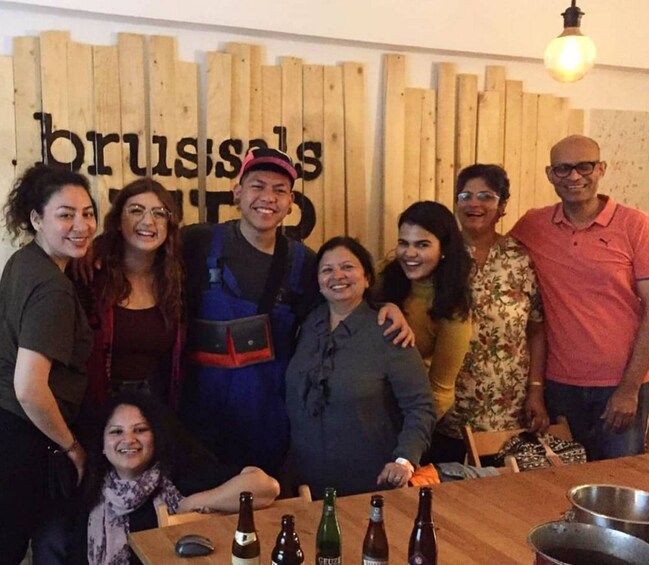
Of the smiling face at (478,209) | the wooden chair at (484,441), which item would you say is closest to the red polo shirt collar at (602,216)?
the smiling face at (478,209)

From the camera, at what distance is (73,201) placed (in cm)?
233

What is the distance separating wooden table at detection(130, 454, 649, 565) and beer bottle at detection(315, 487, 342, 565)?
6.0 inches

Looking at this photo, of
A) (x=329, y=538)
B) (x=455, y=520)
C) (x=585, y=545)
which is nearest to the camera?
(x=585, y=545)

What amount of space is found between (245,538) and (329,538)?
0.17m

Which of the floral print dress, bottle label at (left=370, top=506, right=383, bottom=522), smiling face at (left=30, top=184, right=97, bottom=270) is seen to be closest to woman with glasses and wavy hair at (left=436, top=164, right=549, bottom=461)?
the floral print dress

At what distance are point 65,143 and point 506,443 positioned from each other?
1937 millimetres

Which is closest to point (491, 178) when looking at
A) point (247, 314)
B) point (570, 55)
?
point (570, 55)

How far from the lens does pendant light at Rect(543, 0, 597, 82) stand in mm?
3199

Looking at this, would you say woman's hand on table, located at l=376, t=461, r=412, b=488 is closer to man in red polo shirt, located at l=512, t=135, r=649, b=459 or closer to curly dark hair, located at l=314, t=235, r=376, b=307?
curly dark hair, located at l=314, t=235, r=376, b=307

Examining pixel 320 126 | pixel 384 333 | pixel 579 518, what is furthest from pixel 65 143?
pixel 579 518

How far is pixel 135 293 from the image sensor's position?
2.56m

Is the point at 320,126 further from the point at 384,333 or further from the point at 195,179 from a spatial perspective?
the point at 384,333

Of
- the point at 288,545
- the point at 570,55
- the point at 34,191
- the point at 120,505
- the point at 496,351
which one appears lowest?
the point at 120,505

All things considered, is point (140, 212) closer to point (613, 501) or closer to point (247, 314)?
point (247, 314)
